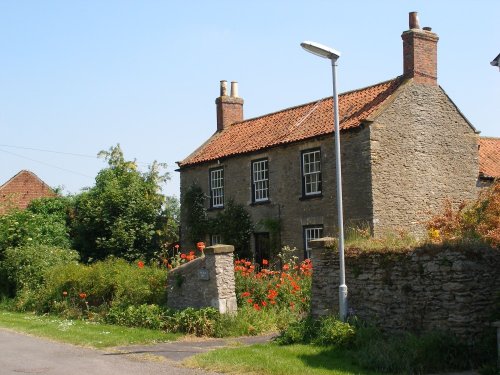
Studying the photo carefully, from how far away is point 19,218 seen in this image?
27.3 m

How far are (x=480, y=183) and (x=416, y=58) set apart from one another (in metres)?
5.91

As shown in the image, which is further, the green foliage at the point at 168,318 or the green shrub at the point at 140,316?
the green shrub at the point at 140,316

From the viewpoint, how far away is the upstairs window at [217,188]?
28.7 metres

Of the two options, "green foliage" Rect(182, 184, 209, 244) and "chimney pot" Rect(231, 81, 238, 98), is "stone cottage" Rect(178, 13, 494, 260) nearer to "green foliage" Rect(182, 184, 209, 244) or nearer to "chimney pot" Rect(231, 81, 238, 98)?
"green foliage" Rect(182, 184, 209, 244)

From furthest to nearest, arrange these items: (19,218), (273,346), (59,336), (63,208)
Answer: (63,208) → (19,218) → (59,336) → (273,346)

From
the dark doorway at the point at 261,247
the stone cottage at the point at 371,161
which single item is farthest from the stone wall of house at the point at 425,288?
the dark doorway at the point at 261,247

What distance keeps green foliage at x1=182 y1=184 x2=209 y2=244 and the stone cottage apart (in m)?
2.10

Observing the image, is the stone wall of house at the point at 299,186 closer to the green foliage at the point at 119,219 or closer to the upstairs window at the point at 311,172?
the upstairs window at the point at 311,172

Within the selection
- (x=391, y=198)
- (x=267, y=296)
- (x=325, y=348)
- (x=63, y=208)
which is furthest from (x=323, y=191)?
(x=63, y=208)

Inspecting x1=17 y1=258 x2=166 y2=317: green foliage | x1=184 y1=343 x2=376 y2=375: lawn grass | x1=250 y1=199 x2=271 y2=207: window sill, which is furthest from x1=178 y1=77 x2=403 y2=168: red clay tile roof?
x1=184 y1=343 x2=376 y2=375: lawn grass

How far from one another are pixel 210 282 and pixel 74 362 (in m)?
4.48

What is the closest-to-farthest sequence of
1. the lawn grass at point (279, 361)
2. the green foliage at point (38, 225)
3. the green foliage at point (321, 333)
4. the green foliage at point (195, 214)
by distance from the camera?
the lawn grass at point (279, 361) → the green foliage at point (321, 333) → the green foliage at point (38, 225) → the green foliage at point (195, 214)

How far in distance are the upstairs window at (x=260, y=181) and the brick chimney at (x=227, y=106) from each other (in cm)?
647

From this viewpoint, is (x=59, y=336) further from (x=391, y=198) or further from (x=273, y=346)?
(x=391, y=198)
